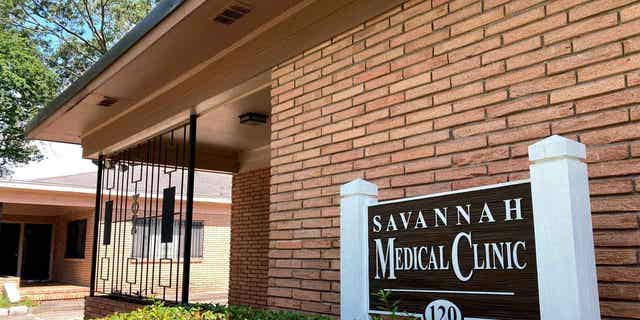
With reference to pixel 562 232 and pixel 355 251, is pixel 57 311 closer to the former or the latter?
pixel 355 251

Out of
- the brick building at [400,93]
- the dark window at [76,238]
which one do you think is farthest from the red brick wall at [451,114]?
the dark window at [76,238]

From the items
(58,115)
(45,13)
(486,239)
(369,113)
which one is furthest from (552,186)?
(45,13)

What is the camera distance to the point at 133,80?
648cm

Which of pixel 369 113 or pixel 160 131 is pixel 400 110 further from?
pixel 160 131

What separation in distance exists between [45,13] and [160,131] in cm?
1729

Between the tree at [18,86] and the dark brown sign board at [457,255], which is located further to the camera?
the tree at [18,86]

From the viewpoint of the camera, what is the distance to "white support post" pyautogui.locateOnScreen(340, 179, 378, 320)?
277 centimetres

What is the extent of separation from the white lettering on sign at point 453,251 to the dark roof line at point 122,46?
2955mm

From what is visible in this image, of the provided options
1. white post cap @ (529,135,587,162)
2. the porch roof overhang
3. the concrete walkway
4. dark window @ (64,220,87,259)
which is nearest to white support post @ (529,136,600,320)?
white post cap @ (529,135,587,162)

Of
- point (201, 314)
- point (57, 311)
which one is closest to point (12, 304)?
point (57, 311)

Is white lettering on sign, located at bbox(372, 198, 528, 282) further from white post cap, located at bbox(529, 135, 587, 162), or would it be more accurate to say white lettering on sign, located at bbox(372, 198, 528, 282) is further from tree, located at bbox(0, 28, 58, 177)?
tree, located at bbox(0, 28, 58, 177)

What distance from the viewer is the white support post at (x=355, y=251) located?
2.77m

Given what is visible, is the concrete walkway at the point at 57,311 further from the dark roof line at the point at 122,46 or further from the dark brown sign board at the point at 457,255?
the dark brown sign board at the point at 457,255

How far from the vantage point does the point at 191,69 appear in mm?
6109
